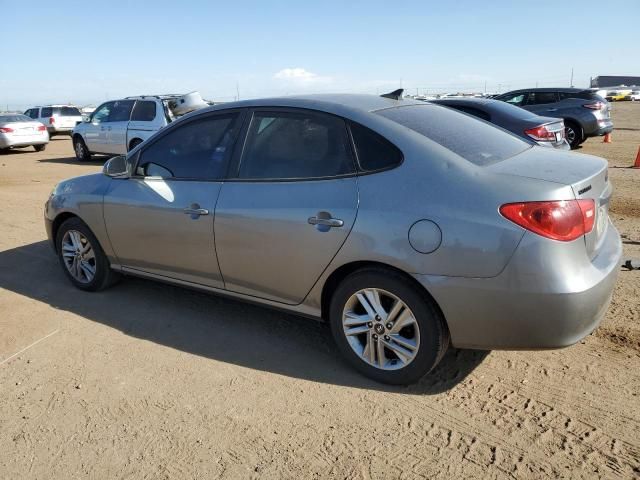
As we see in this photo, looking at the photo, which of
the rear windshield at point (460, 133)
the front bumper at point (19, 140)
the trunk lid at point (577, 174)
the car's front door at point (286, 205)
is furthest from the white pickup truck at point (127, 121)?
the trunk lid at point (577, 174)

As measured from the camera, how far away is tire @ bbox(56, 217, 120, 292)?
186 inches

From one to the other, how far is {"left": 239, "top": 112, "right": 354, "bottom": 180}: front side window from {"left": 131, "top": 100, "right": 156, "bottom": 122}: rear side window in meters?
10.4

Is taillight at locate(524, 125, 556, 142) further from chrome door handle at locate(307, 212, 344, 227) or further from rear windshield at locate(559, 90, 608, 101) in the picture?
rear windshield at locate(559, 90, 608, 101)

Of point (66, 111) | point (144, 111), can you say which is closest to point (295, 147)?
point (144, 111)

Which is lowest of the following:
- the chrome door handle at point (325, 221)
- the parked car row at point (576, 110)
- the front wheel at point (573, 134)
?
the front wheel at point (573, 134)

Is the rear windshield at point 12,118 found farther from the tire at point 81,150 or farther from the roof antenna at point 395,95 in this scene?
the roof antenna at point 395,95

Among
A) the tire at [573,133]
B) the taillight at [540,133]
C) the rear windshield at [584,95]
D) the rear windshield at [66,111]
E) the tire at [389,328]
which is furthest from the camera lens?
the rear windshield at [66,111]

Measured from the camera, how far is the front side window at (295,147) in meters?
3.35

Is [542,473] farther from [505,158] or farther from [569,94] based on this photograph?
[569,94]

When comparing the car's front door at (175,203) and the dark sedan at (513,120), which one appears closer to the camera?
the car's front door at (175,203)

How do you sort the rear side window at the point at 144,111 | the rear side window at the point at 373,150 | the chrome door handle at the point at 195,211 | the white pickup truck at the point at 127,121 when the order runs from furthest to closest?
the rear side window at the point at 144,111 < the white pickup truck at the point at 127,121 < the chrome door handle at the point at 195,211 < the rear side window at the point at 373,150

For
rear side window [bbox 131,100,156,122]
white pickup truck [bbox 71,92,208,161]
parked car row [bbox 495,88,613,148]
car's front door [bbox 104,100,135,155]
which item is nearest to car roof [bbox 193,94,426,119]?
white pickup truck [bbox 71,92,208,161]

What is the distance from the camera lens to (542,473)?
2.46 meters

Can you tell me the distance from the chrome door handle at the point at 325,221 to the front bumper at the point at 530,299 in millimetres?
569
